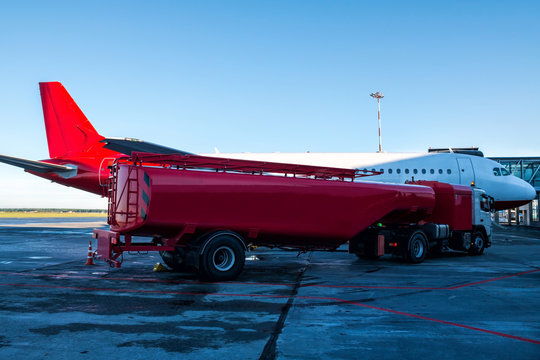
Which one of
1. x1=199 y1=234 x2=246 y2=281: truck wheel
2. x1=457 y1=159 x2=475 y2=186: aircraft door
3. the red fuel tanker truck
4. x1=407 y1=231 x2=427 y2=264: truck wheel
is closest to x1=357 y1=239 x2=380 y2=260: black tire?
the red fuel tanker truck

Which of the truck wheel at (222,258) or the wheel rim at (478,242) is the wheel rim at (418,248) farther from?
the truck wheel at (222,258)

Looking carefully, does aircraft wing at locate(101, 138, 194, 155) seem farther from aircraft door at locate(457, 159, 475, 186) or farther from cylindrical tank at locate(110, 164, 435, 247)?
aircraft door at locate(457, 159, 475, 186)

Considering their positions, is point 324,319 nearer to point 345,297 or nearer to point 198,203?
point 345,297

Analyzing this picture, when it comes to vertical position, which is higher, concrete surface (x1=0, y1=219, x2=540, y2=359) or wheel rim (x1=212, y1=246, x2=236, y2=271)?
wheel rim (x1=212, y1=246, x2=236, y2=271)

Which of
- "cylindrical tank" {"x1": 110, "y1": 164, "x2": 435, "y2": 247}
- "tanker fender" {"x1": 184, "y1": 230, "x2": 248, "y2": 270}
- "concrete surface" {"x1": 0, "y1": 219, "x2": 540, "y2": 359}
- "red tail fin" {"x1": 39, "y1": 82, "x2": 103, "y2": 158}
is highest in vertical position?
"red tail fin" {"x1": 39, "y1": 82, "x2": 103, "y2": 158}

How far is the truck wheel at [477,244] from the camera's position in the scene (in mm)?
18000

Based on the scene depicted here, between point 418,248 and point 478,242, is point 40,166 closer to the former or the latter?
point 418,248

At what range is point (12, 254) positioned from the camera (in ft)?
54.5

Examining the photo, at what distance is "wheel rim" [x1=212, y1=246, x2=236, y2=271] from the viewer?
421 inches

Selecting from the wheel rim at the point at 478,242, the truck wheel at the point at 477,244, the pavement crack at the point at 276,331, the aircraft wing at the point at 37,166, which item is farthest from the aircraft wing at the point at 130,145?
the wheel rim at the point at 478,242

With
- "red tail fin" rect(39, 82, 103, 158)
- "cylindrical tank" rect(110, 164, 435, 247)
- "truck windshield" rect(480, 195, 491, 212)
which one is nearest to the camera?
"cylindrical tank" rect(110, 164, 435, 247)

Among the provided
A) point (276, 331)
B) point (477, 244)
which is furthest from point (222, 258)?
point (477, 244)

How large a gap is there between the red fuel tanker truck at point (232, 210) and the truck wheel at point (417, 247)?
36 mm

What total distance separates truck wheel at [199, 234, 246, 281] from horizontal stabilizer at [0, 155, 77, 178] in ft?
45.9
